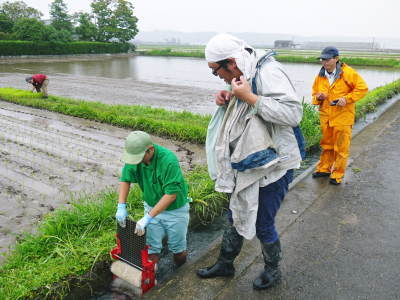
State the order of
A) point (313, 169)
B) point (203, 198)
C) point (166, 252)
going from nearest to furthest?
1. point (166, 252)
2. point (203, 198)
3. point (313, 169)

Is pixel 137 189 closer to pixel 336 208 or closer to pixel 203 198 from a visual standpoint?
pixel 203 198

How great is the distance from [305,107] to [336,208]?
2.98m

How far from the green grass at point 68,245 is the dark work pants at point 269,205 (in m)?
1.34

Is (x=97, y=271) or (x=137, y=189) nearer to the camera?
(x=97, y=271)

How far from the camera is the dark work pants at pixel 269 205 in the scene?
225cm

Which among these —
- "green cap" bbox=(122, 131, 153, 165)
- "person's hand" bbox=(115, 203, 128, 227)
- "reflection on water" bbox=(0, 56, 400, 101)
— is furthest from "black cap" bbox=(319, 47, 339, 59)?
"reflection on water" bbox=(0, 56, 400, 101)

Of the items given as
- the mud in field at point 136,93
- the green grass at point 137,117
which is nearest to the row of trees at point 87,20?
the mud in field at point 136,93

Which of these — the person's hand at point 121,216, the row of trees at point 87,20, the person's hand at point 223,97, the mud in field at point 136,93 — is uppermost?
the row of trees at point 87,20

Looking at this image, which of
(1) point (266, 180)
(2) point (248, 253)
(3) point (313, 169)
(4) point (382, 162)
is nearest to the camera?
(1) point (266, 180)

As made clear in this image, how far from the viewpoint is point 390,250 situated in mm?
3031

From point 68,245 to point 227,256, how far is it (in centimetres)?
138

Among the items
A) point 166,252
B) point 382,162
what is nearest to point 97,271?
point 166,252

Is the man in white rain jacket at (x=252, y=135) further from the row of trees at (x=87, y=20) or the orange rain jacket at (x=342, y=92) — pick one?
the row of trees at (x=87, y=20)

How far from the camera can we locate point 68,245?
9.46 feet
